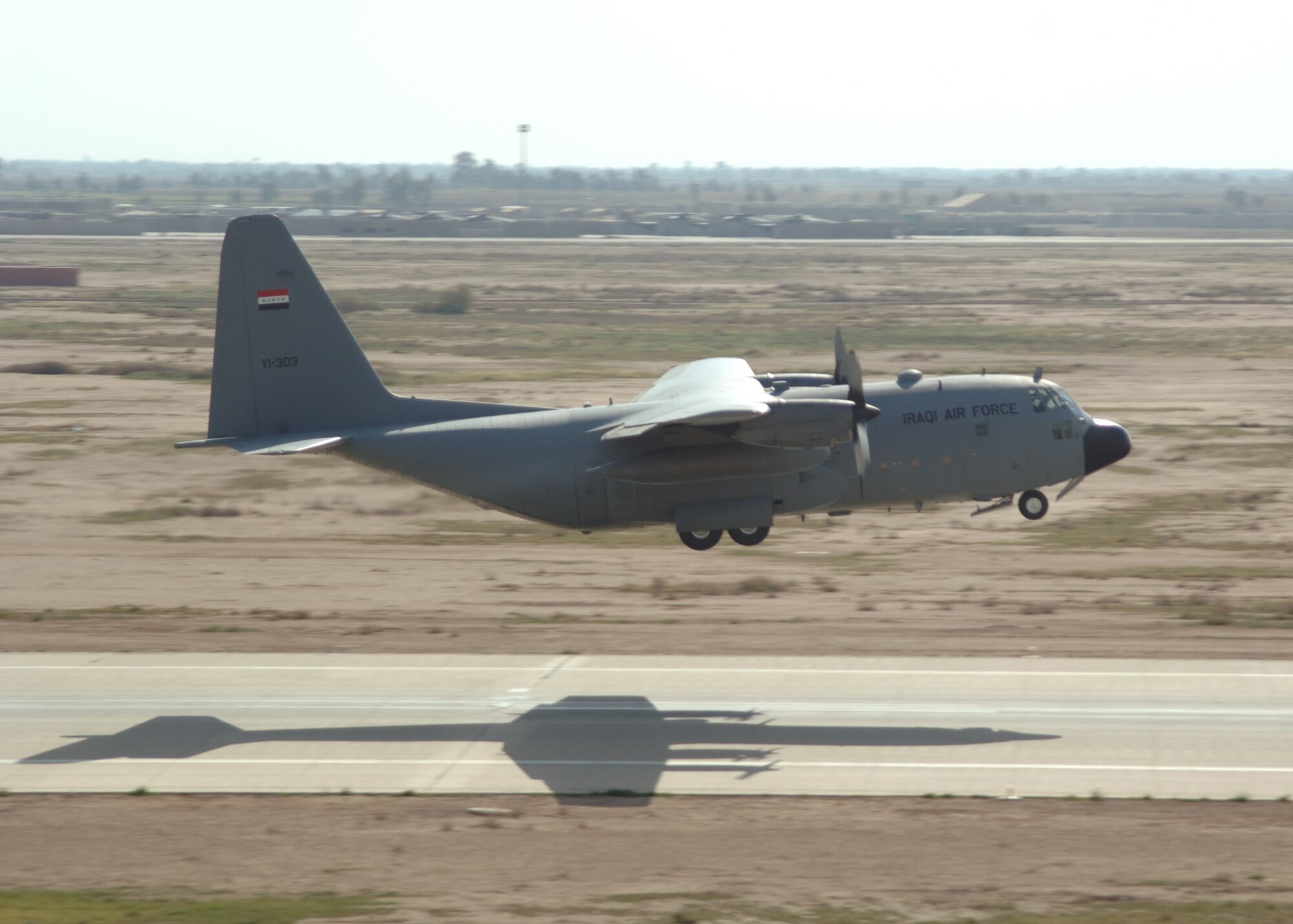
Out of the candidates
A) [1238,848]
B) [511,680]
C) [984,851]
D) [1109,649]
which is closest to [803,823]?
[984,851]

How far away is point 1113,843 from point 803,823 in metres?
4.50

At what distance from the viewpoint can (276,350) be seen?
3048 cm

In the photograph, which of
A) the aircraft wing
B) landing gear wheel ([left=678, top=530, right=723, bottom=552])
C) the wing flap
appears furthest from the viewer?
landing gear wheel ([left=678, top=530, right=723, bottom=552])

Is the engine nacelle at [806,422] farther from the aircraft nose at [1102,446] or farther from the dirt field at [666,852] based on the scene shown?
the dirt field at [666,852]

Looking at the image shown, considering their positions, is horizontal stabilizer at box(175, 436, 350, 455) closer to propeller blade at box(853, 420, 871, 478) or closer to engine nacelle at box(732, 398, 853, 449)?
engine nacelle at box(732, 398, 853, 449)

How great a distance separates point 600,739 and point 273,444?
984 centimetres

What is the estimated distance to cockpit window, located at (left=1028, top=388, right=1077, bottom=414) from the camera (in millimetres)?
31094

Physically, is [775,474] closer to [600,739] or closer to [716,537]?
[716,537]

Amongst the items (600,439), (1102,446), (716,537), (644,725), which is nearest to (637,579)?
(716,537)

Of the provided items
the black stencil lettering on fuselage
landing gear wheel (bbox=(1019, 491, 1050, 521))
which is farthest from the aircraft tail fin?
landing gear wheel (bbox=(1019, 491, 1050, 521))

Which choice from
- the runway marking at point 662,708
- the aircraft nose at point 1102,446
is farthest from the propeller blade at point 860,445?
the aircraft nose at point 1102,446

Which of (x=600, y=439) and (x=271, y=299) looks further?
(x=271, y=299)

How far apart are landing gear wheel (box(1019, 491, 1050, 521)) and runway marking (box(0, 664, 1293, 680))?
4.31 metres

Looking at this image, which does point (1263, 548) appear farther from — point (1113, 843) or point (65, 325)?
point (65, 325)
